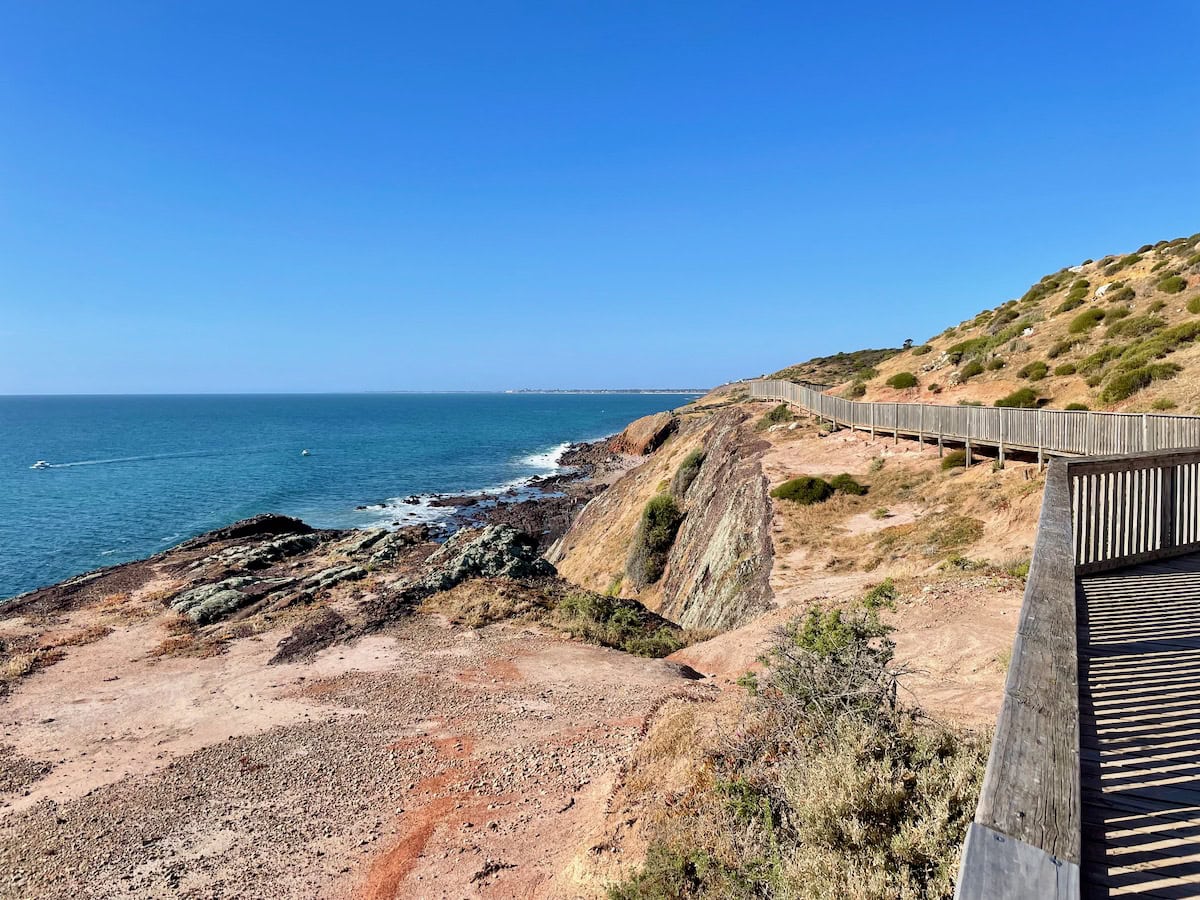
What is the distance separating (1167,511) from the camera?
8250 millimetres

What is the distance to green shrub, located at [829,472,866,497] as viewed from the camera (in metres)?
23.2

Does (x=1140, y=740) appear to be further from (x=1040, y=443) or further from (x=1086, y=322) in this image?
(x=1086, y=322)

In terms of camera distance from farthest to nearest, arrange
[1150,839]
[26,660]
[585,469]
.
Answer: [585,469]
[26,660]
[1150,839]

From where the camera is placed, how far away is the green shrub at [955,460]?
23.2m

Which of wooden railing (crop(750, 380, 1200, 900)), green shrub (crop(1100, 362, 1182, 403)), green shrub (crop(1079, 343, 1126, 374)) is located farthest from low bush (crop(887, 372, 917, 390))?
wooden railing (crop(750, 380, 1200, 900))

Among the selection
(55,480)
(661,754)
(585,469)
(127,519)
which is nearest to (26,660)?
(661,754)

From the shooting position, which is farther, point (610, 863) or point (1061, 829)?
point (610, 863)

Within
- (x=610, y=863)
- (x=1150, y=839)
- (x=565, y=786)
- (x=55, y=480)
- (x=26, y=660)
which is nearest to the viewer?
(x=1150, y=839)

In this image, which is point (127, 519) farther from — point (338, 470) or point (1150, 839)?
point (1150, 839)

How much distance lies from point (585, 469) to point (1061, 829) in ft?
232

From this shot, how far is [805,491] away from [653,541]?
368 inches

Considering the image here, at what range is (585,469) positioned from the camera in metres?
72.6

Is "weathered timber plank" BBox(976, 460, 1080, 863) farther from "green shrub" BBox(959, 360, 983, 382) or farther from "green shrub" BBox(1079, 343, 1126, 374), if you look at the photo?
"green shrub" BBox(959, 360, 983, 382)

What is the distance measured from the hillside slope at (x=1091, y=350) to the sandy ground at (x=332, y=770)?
855 inches
